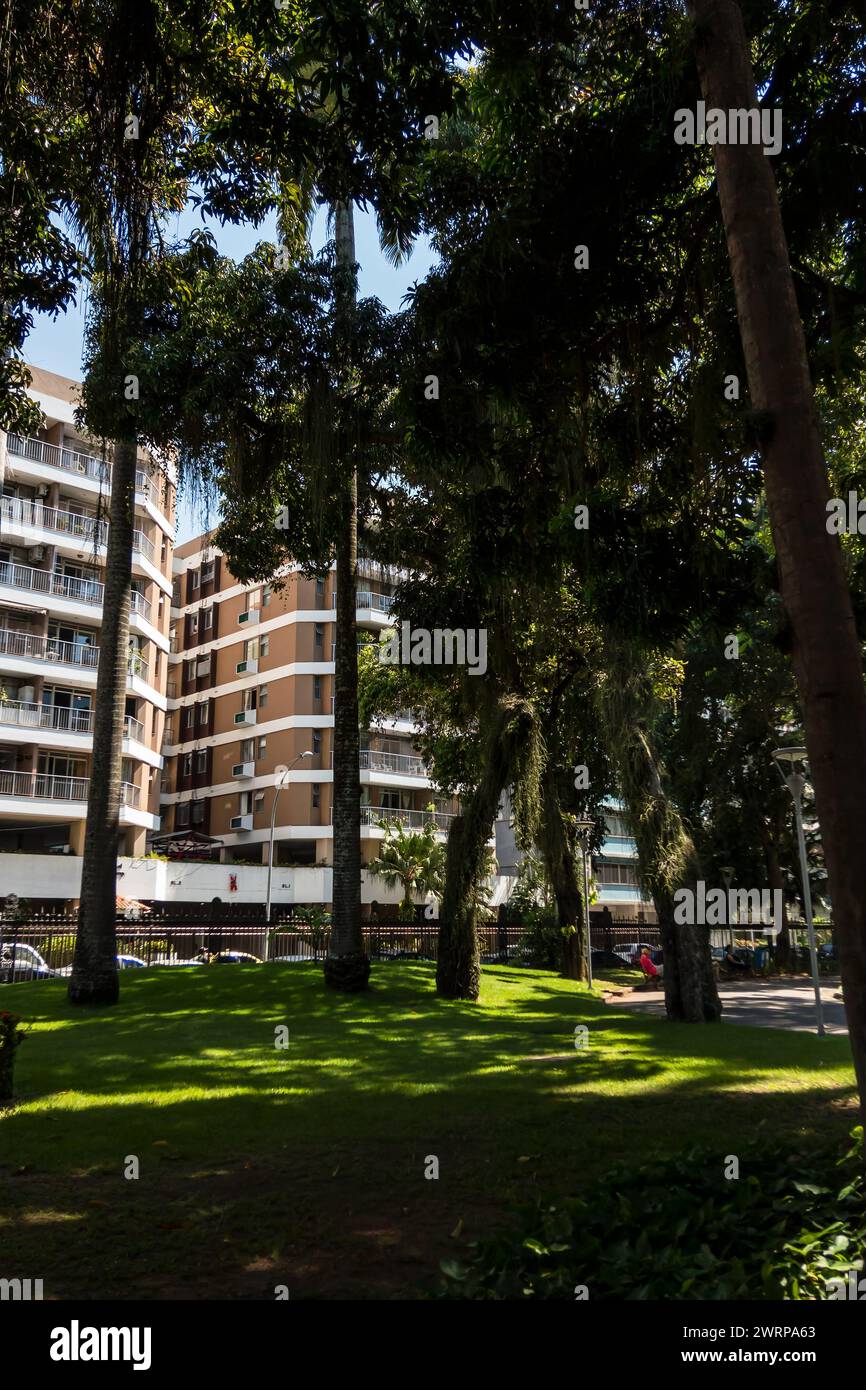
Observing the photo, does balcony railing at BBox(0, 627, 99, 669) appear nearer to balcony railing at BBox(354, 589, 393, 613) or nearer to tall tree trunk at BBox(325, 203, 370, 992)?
balcony railing at BBox(354, 589, 393, 613)

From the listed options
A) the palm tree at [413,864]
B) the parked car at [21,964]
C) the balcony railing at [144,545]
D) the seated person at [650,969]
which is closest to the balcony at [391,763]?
the palm tree at [413,864]

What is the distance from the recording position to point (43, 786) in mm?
37312

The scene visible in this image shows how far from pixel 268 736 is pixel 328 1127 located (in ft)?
145

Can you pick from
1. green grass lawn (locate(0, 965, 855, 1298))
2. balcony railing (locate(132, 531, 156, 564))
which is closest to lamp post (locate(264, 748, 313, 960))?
balcony railing (locate(132, 531, 156, 564))

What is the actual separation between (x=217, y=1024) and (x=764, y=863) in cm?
3535

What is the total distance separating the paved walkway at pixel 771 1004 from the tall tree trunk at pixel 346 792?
6.36 meters

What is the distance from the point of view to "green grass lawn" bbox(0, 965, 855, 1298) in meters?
5.23

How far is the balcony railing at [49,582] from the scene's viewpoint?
37.5 m

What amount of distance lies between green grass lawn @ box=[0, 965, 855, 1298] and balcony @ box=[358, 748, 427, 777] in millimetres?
33483

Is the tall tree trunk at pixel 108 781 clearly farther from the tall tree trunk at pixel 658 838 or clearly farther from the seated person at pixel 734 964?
the seated person at pixel 734 964

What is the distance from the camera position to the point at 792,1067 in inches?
458

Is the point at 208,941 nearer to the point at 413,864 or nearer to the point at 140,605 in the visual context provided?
the point at 413,864

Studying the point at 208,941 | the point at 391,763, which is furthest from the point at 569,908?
the point at 391,763

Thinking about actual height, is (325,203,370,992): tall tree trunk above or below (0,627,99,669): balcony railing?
below
